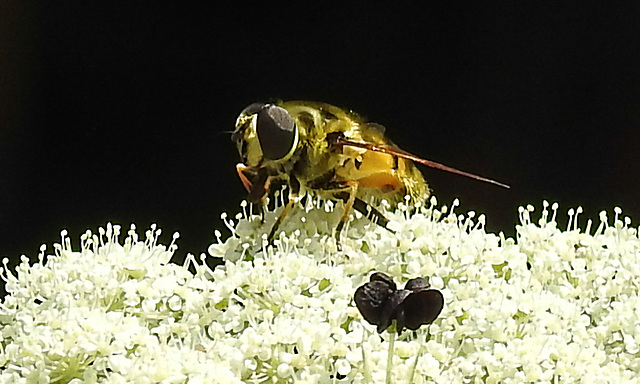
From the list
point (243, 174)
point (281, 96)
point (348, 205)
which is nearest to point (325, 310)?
point (348, 205)

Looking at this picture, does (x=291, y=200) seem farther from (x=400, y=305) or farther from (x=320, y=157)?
(x=400, y=305)

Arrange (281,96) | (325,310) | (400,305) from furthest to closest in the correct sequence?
(281,96) < (325,310) < (400,305)

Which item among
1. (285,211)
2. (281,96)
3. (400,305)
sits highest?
(281,96)

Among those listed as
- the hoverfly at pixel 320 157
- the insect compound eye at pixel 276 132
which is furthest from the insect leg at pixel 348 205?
the insect compound eye at pixel 276 132

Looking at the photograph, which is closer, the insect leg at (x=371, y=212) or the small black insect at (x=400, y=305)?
the small black insect at (x=400, y=305)

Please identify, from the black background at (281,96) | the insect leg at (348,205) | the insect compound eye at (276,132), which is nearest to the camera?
the insect compound eye at (276,132)

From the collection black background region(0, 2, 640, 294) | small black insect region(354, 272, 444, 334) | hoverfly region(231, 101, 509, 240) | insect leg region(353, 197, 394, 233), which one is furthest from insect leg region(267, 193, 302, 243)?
black background region(0, 2, 640, 294)

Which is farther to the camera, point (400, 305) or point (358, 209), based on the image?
point (358, 209)

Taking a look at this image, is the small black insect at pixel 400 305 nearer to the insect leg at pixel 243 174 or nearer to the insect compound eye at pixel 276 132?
the insect compound eye at pixel 276 132
